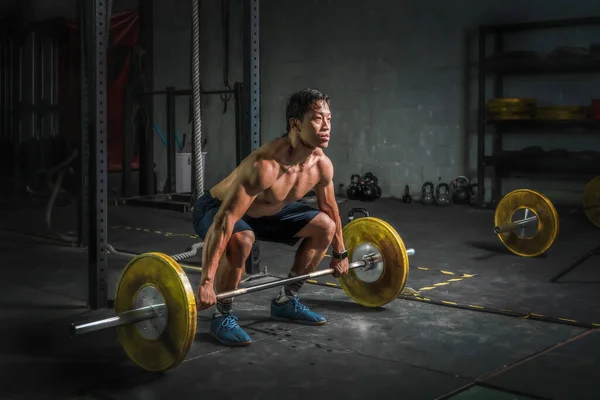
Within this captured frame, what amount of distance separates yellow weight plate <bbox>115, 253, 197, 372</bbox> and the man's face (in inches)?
25.6

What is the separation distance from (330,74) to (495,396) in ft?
21.5

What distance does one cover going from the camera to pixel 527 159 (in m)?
6.82

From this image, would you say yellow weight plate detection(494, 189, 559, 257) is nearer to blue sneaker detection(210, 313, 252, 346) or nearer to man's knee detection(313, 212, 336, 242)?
man's knee detection(313, 212, 336, 242)

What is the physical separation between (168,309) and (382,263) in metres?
1.11

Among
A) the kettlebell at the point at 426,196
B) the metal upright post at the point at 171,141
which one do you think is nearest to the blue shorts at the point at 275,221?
the metal upright post at the point at 171,141

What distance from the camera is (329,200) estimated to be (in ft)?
9.93

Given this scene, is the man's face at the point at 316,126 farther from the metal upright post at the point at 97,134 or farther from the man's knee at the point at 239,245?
the metal upright post at the point at 97,134

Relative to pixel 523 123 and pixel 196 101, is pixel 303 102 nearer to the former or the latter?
pixel 196 101

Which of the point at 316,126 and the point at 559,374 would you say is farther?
the point at 316,126

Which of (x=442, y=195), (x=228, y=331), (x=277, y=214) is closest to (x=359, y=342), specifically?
(x=228, y=331)

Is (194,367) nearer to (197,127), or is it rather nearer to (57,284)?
(57,284)

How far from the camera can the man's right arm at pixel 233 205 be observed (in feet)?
8.50

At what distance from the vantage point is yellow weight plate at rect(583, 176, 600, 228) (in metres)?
5.66

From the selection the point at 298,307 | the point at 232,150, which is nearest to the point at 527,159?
the point at 232,150
